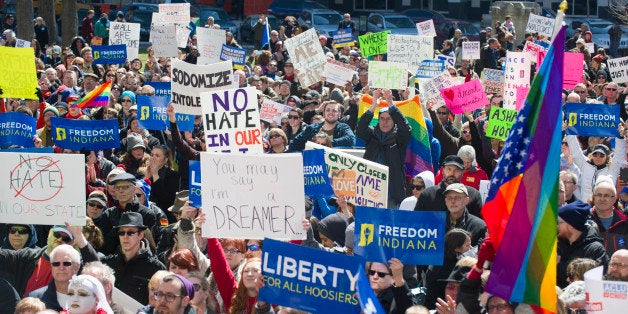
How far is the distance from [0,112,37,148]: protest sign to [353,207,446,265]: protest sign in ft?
19.7

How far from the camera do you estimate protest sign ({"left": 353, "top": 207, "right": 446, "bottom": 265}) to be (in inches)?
307

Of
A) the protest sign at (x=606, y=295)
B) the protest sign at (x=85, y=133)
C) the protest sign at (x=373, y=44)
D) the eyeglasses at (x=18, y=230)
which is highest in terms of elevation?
the protest sign at (x=373, y=44)

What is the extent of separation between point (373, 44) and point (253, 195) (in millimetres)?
12191

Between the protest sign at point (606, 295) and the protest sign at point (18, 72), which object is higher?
the protest sign at point (18, 72)

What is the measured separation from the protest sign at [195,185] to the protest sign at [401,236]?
6.01ft

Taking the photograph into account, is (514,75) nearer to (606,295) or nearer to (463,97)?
(463,97)

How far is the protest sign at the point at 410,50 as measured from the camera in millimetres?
19062

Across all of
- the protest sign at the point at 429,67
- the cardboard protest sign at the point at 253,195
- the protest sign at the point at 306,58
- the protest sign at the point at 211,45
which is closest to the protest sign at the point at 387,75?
the protest sign at the point at 306,58

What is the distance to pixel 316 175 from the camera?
10.2 meters

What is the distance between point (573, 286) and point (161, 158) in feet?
18.1

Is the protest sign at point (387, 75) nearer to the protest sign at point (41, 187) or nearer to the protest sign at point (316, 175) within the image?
the protest sign at point (316, 175)

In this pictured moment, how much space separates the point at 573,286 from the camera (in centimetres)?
717

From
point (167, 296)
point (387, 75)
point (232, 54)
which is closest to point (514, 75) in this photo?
point (387, 75)

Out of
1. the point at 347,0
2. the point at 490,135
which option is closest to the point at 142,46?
the point at 347,0
